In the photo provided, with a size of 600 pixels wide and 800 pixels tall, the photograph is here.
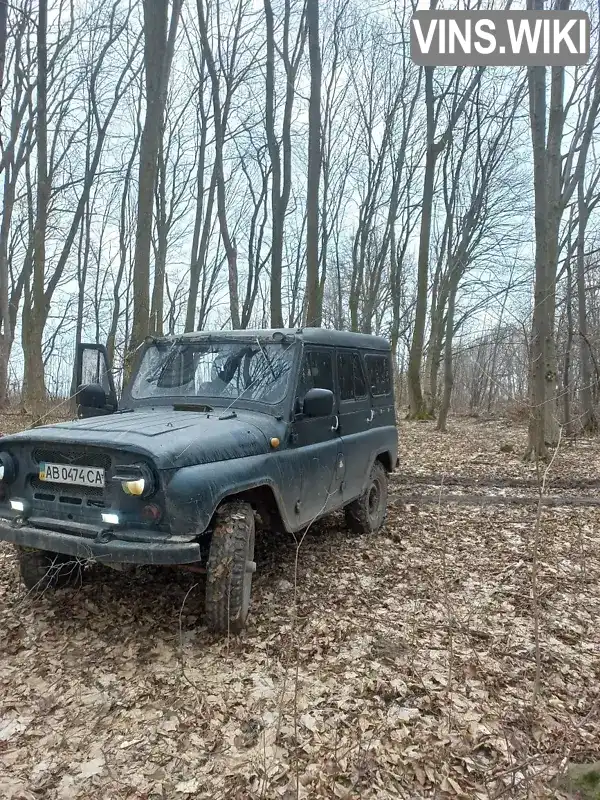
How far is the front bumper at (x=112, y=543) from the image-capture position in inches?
127

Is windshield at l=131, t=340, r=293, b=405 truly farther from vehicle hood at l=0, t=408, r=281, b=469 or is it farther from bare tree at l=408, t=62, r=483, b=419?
bare tree at l=408, t=62, r=483, b=419

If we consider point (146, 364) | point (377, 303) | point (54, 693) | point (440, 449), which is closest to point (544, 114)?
point (440, 449)

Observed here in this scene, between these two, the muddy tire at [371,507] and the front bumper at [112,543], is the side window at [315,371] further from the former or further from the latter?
the front bumper at [112,543]

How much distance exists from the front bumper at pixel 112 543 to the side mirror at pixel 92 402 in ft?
5.25

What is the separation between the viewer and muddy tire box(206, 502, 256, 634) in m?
3.56

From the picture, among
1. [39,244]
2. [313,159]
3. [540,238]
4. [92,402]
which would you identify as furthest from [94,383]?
[39,244]

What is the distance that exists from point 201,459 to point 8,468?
144 centimetres

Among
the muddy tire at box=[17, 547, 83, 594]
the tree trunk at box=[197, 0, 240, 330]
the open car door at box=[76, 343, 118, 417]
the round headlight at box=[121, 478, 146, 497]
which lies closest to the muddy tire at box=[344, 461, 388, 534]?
the open car door at box=[76, 343, 118, 417]

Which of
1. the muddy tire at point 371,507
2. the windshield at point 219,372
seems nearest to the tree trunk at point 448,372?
the muddy tire at point 371,507

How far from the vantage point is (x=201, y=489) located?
135 inches

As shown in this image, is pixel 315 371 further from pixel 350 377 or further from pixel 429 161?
pixel 429 161

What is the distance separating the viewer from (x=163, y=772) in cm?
255

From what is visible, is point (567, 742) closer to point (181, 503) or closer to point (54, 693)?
point (181, 503)

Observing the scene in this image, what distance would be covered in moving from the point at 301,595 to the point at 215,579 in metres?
1.14
